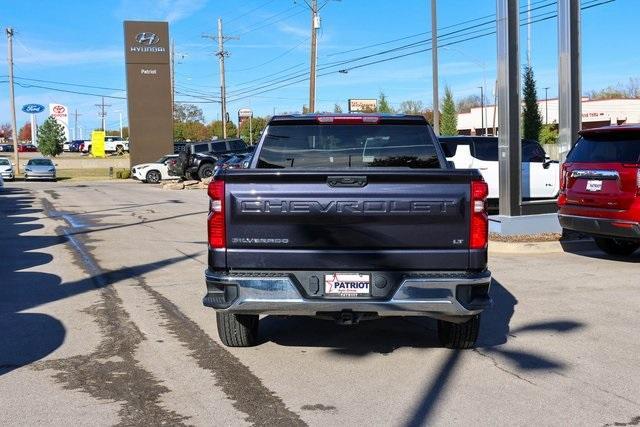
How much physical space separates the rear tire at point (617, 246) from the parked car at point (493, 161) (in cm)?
375

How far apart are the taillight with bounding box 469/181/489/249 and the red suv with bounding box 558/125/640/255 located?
16.6 feet

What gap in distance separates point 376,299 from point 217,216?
4.25ft

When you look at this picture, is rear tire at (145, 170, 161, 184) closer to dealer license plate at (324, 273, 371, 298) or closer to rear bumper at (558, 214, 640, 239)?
rear bumper at (558, 214, 640, 239)

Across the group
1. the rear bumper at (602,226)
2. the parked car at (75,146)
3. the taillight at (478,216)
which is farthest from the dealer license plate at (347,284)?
the parked car at (75,146)

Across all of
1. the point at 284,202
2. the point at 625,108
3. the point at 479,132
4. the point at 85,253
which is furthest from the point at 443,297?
the point at 479,132

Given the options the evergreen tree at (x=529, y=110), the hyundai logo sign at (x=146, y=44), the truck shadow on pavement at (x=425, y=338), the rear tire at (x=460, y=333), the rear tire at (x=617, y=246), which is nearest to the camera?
the truck shadow on pavement at (x=425, y=338)

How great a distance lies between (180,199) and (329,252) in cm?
2037

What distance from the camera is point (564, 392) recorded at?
4.70 meters

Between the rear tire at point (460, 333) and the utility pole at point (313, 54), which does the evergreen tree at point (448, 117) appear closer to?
the utility pole at point (313, 54)

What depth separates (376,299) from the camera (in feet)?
15.9

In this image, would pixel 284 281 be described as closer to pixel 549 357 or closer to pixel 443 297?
pixel 443 297

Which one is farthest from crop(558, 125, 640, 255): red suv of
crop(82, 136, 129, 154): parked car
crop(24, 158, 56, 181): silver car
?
crop(82, 136, 129, 154): parked car

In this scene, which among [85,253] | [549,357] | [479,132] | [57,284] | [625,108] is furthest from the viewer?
[479,132]

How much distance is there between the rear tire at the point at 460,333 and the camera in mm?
5539
